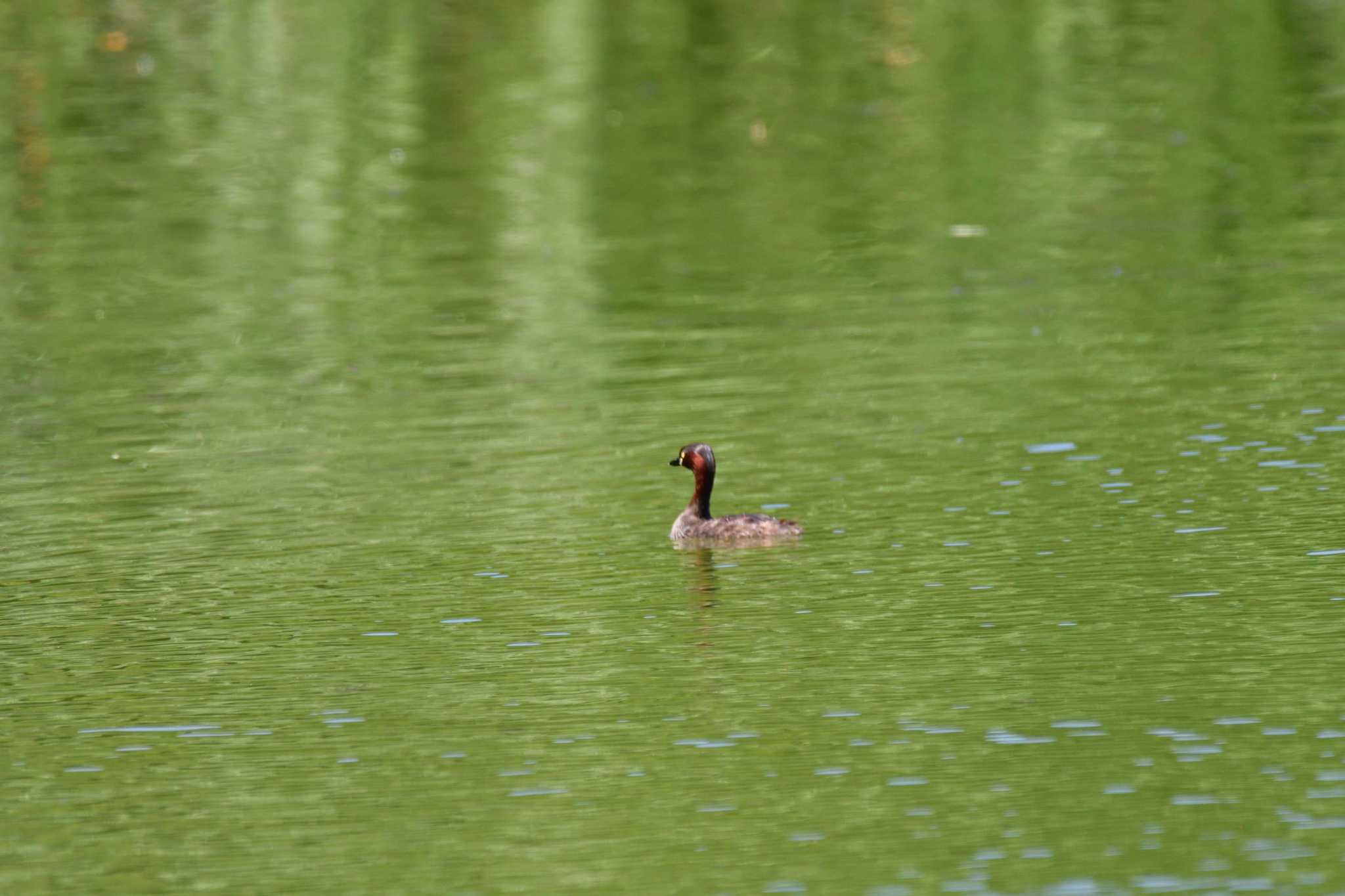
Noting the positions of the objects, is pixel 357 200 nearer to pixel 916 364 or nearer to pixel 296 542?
pixel 916 364

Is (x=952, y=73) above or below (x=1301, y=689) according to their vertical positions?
above

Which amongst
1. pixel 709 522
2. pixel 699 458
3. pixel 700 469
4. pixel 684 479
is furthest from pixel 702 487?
pixel 684 479

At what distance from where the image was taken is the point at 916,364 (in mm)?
25234

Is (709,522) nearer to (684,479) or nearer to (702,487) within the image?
(702,487)

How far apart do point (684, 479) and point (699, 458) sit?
2.03 m

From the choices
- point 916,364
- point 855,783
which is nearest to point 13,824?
point 855,783

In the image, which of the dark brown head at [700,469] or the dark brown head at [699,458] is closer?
the dark brown head at [700,469]

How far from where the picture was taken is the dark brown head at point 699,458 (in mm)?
19984

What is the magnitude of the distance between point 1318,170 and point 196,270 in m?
15.5

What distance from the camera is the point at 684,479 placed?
22062 mm

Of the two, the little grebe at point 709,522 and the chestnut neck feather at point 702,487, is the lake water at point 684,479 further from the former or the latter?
the chestnut neck feather at point 702,487

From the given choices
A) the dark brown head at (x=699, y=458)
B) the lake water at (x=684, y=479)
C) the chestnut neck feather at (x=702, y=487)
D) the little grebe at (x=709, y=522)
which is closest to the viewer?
the lake water at (x=684, y=479)

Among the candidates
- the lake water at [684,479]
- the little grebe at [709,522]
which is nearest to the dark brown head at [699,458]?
the little grebe at [709,522]

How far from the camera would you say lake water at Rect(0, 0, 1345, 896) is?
12.8 metres
